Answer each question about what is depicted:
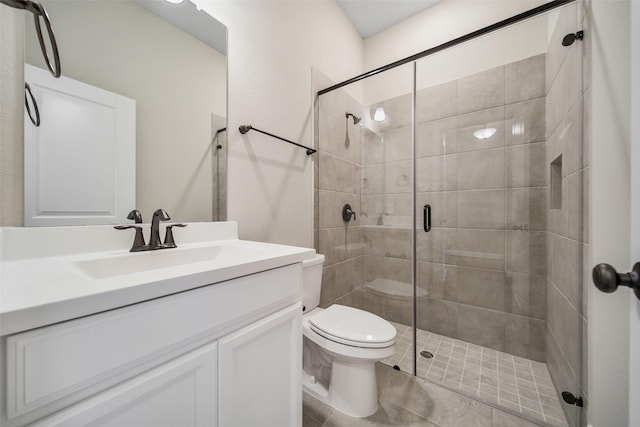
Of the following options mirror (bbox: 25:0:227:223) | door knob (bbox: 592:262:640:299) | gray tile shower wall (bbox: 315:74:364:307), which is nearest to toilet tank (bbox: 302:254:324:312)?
gray tile shower wall (bbox: 315:74:364:307)

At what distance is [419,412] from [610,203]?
47.9 inches

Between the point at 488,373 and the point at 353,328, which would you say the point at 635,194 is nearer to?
the point at 353,328

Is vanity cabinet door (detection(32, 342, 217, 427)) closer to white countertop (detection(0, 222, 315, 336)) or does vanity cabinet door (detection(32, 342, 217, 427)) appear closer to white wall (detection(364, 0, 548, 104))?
white countertop (detection(0, 222, 315, 336))

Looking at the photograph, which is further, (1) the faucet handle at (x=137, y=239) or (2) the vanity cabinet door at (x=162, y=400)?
(1) the faucet handle at (x=137, y=239)

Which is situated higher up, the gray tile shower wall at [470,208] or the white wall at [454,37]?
the white wall at [454,37]

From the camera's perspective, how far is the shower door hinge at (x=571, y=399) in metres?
1.07

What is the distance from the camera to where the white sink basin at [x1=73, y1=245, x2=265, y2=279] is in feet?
2.35

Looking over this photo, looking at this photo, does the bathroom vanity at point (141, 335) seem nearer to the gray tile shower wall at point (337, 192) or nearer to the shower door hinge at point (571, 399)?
the gray tile shower wall at point (337, 192)

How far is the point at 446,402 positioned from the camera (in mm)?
1279

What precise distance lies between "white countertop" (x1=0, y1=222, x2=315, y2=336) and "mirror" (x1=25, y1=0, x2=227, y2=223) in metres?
0.11

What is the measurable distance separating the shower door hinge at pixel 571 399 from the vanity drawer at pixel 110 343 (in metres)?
1.48

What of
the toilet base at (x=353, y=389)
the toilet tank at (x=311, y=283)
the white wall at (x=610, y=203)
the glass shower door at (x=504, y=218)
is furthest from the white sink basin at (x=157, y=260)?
the glass shower door at (x=504, y=218)

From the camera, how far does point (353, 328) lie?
1.21 meters

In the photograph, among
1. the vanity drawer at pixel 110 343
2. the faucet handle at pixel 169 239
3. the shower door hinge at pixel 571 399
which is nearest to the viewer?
the vanity drawer at pixel 110 343
